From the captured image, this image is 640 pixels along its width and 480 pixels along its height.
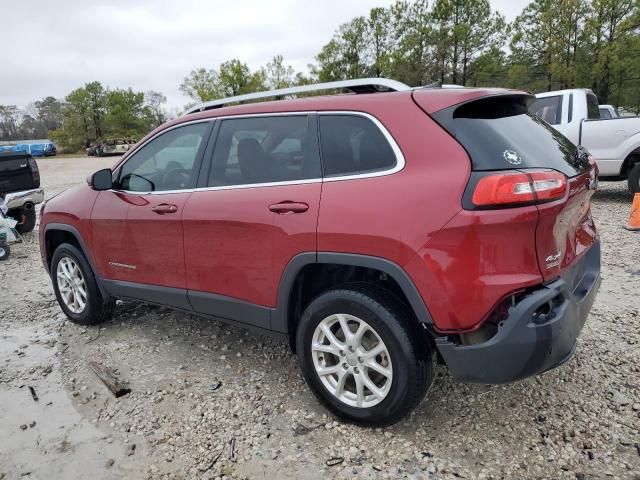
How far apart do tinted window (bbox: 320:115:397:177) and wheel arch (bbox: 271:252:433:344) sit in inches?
18.0

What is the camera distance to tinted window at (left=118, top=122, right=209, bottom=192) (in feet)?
11.1

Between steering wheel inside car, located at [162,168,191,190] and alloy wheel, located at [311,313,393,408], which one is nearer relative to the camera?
alloy wheel, located at [311,313,393,408]

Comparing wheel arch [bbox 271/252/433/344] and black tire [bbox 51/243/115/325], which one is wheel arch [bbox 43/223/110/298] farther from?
wheel arch [bbox 271/252/433/344]

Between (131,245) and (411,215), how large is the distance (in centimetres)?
234

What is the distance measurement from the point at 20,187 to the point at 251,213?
24.5 feet

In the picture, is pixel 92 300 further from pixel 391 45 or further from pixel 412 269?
pixel 391 45

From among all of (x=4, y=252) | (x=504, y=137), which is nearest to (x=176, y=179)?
(x=504, y=137)

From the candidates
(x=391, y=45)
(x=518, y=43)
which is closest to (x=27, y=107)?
(x=391, y=45)

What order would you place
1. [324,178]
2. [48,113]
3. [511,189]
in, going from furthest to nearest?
1. [48,113]
2. [324,178]
3. [511,189]

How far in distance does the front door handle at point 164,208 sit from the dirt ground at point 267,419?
43.9 inches

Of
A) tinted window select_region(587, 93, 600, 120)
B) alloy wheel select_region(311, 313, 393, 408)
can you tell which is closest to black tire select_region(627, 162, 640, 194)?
tinted window select_region(587, 93, 600, 120)

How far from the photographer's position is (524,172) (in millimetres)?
2160

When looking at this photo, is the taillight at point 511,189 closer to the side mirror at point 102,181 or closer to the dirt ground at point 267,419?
the dirt ground at point 267,419

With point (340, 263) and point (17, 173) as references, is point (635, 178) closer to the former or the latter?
point (340, 263)
